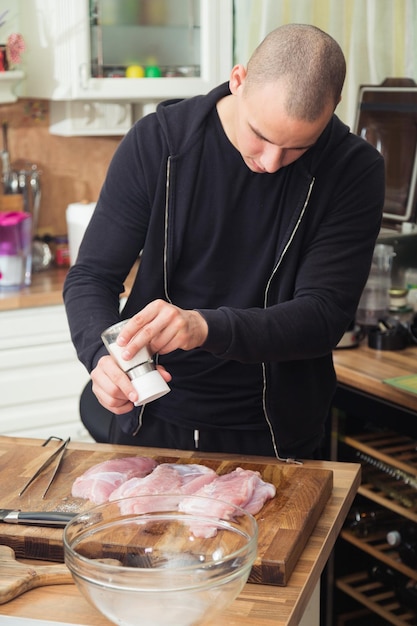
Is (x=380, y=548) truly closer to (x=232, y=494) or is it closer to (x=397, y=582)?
(x=397, y=582)

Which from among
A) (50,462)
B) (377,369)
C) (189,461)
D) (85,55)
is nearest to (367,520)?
(377,369)

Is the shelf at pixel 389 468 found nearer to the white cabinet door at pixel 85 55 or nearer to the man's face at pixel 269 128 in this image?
the man's face at pixel 269 128

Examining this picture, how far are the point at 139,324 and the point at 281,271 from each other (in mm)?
394

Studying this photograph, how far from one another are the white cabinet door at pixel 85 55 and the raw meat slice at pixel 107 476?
1.91 m

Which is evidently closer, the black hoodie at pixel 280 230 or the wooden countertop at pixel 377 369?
the black hoodie at pixel 280 230

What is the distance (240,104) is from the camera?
142 centimetres

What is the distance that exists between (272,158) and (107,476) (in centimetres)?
54

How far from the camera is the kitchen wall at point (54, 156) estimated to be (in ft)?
11.1

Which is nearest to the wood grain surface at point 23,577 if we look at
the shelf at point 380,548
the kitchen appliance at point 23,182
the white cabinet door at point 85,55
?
the shelf at point 380,548

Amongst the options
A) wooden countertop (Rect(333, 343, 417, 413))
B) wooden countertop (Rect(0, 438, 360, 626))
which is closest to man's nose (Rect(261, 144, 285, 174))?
wooden countertop (Rect(0, 438, 360, 626))

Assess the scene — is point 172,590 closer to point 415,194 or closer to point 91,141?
point 415,194

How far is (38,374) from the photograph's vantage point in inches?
119

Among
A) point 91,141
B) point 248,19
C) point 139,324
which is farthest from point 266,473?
point 91,141

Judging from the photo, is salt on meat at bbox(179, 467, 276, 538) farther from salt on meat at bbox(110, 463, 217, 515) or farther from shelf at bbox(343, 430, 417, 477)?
shelf at bbox(343, 430, 417, 477)
